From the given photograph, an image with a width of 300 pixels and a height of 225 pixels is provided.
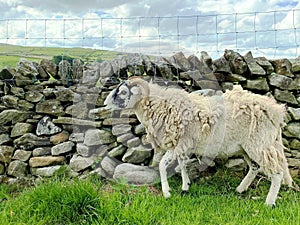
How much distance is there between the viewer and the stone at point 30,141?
567 cm

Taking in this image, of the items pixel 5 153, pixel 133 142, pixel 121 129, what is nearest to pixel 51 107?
Result: pixel 5 153

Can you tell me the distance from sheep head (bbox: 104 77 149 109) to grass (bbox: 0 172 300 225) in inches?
43.3

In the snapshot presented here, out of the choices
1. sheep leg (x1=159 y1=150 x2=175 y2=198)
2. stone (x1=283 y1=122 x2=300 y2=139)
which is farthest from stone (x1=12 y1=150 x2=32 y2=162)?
stone (x1=283 y1=122 x2=300 y2=139)

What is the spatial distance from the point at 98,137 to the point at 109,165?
0.49m

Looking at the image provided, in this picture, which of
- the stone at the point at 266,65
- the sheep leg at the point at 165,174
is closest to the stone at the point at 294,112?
the stone at the point at 266,65

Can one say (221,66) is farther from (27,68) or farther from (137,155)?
(27,68)

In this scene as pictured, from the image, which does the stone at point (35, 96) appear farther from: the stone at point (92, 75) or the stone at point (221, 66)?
the stone at point (221, 66)

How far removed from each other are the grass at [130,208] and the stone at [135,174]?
487 mm

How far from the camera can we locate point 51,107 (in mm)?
5664

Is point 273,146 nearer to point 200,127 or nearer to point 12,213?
point 200,127

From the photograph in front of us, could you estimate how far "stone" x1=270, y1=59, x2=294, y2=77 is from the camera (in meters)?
5.62

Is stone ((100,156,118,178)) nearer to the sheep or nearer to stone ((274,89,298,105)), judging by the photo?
the sheep

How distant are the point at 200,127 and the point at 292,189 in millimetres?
1607

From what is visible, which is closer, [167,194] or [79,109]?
[167,194]
